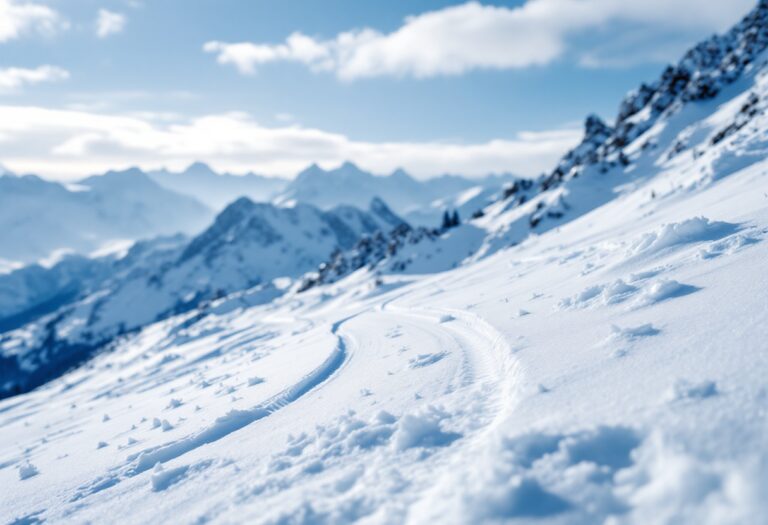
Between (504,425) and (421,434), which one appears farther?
(421,434)

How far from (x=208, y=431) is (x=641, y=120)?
91.8m

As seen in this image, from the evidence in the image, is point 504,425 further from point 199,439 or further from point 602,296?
point 602,296

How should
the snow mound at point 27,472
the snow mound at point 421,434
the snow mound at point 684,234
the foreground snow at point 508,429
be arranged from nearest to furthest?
the foreground snow at point 508,429 → the snow mound at point 421,434 → the snow mound at point 27,472 → the snow mound at point 684,234

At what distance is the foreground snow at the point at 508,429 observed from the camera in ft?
12.0

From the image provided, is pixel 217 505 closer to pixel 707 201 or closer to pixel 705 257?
pixel 705 257

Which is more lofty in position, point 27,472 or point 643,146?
point 643,146


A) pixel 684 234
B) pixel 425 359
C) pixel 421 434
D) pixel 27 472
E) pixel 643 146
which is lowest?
pixel 425 359

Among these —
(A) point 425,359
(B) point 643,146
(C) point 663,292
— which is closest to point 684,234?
(C) point 663,292

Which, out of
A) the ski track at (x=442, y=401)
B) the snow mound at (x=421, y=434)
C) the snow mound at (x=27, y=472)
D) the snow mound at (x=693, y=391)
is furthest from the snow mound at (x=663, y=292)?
the snow mound at (x=27, y=472)

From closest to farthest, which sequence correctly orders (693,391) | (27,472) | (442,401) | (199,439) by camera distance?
1. (693,391)
2. (442,401)
3. (199,439)
4. (27,472)

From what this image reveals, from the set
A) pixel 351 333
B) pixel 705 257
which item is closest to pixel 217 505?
pixel 705 257

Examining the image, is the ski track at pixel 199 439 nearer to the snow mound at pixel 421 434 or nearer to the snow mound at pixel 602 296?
the snow mound at pixel 421 434

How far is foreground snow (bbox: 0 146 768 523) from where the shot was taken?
12.0 ft

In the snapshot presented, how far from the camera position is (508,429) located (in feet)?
15.8
